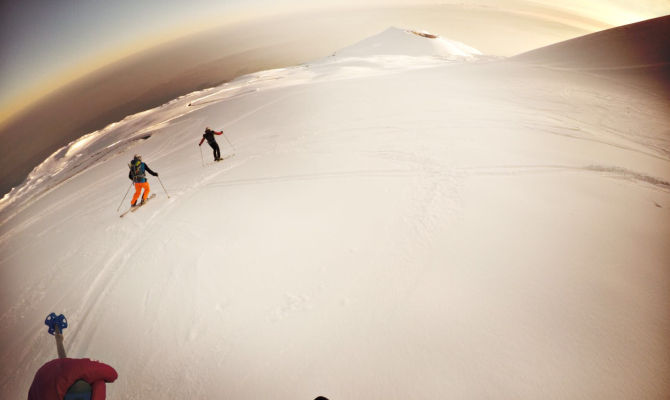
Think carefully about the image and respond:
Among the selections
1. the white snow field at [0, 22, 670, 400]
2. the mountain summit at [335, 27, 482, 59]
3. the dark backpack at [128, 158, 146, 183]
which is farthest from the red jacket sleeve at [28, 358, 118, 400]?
the mountain summit at [335, 27, 482, 59]

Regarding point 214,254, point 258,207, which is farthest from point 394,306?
point 258,207

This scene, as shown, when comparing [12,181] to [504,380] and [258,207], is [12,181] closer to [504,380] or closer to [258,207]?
[258,207]

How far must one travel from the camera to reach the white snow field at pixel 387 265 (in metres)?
3.49

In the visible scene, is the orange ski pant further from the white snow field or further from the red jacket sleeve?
the red jacket sleeve

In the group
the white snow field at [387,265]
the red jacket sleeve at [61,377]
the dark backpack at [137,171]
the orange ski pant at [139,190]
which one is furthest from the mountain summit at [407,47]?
the red jacket sleeve at [61,377]

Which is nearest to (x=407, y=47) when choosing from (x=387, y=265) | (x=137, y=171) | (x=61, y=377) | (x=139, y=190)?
(x=137, y=171)

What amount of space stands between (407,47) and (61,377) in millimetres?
33799

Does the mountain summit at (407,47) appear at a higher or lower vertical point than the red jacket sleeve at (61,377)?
higher

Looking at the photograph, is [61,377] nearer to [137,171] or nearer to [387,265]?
[387,265]

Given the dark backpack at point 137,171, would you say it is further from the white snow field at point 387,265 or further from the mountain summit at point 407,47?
the mountain summit at point 407,47

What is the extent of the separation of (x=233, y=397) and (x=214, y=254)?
315cm

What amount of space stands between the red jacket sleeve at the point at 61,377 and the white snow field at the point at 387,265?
5.63 feet

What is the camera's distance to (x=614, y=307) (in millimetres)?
3729

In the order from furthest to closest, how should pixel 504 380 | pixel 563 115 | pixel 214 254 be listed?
pixel 563 115 → pixel 214 254 → pixel 504 380
